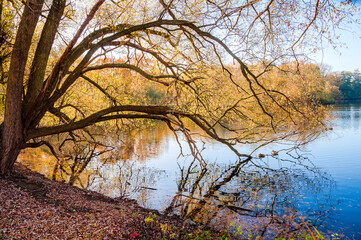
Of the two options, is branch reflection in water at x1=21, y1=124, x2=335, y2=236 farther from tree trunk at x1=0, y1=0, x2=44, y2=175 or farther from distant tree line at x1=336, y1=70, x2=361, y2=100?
distant tree line at x1=336, y1=70, x2=361, y2=100

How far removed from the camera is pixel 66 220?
541 centimetres

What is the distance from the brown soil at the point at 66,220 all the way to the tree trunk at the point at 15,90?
0.69m

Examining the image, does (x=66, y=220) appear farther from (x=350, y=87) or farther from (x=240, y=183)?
(x=350, y=87)

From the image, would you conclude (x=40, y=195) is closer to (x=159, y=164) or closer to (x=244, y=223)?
(x=244, y=223)

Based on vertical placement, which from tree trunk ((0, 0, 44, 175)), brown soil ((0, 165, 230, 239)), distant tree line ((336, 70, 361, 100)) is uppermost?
distant tree line ((336, 70, 361, 100))

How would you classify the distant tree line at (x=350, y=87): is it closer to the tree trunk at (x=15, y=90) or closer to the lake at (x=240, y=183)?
the lake at (x=240, y=183)

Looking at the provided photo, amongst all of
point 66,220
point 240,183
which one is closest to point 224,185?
point 240,183

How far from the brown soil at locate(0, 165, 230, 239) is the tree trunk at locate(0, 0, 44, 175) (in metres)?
0.69

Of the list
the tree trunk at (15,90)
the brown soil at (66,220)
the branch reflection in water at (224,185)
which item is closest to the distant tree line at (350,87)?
the branch reflection in water at (224,185)

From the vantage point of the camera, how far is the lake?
770cm

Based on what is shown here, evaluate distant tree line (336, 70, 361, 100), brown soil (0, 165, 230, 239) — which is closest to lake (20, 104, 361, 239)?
brown soil (0, 165, 230, 239)

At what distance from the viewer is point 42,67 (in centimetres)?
783

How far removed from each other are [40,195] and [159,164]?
8.12 m

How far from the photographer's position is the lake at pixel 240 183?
7695 mm
